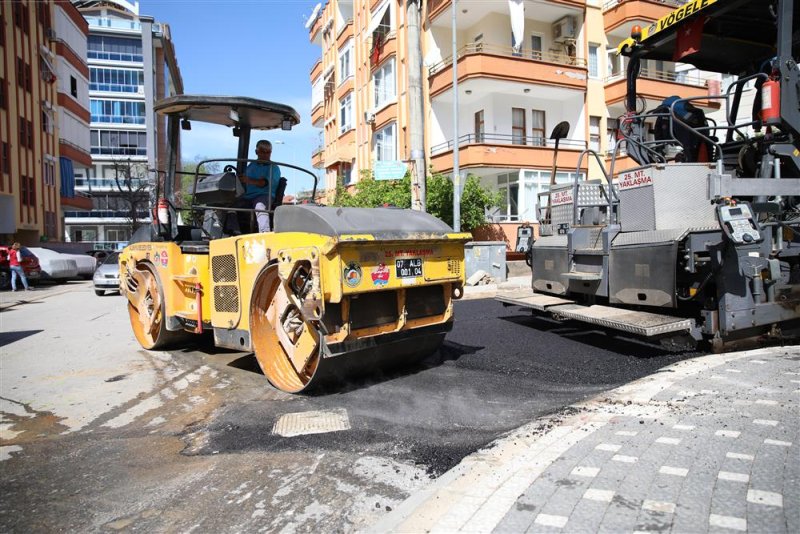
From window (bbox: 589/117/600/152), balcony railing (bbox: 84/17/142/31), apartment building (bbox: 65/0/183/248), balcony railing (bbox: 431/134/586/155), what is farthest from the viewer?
apartment building (bbox: 65/0/183/248)

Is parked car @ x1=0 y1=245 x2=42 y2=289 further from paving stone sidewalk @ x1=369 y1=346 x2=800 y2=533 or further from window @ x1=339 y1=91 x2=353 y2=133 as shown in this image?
paving stone sidewalk @ x1=369 y1=346 x2=800 y2=533

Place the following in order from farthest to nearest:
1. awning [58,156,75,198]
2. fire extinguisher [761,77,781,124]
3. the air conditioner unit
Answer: awning [58,156,75,198]
the air conditioner unit
fire extinguisher [761,77,781,124]

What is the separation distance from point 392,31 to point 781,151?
21.7 metres

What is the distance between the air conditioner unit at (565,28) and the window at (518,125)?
3.51m

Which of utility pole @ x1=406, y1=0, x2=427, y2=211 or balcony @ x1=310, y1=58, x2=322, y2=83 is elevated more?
balcony @ x1=310, y1=58, x2=322, y2=83

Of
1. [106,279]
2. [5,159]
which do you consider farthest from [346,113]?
[106,279]

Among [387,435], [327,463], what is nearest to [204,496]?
[327,463]

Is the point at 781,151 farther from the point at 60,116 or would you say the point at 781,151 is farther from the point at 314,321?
the point at 60,116

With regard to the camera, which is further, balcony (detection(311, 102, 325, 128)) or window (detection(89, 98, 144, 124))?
window (detection(89, 98, 144, 124))

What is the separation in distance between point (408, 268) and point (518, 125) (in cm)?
1961

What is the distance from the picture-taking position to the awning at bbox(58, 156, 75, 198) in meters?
36.2

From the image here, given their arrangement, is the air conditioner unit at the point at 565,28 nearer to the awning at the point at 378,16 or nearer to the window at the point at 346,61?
the awning at the point at 378,16

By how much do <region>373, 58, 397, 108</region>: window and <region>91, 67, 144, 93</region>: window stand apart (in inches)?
1625

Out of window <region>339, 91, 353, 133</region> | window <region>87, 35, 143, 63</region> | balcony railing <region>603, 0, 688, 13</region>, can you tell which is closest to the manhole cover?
balcony railing <region>603, 0, 688, 13</region>
